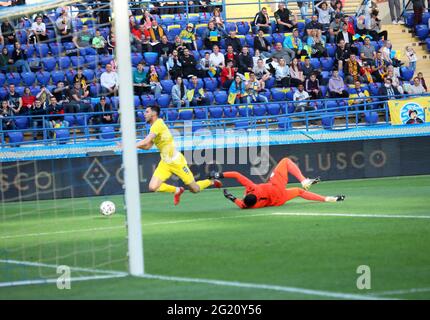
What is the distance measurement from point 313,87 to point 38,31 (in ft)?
29.0

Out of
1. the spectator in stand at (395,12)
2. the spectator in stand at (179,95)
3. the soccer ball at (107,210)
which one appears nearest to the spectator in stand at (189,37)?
the spectator in stand at (179,95)

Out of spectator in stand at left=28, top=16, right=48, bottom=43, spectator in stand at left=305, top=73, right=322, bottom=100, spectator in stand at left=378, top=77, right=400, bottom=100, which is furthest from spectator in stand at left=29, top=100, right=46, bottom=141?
spectator in stand at left=378, top=77, right=400, bottom=100

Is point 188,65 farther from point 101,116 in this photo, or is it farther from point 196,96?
point 101,116

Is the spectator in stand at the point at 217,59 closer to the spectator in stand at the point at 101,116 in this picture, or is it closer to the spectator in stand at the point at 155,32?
the spectator in stand at the point at 155,32

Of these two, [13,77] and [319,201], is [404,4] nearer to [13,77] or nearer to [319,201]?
[13,77]

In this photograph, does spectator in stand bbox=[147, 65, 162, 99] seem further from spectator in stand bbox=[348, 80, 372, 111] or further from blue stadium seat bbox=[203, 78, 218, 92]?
spectator in stand bbox=[348, 80, 372, 111]

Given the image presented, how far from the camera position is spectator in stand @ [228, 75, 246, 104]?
28.6m

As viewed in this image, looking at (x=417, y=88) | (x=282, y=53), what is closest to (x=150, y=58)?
(x=282, y=53)

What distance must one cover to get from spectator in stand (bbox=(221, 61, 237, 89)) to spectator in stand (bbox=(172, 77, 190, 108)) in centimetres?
150

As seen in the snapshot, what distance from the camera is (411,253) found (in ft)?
35.9

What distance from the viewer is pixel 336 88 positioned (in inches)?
1160

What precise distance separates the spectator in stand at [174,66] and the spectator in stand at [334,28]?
5986 mm

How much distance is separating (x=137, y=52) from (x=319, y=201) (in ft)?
40.9
